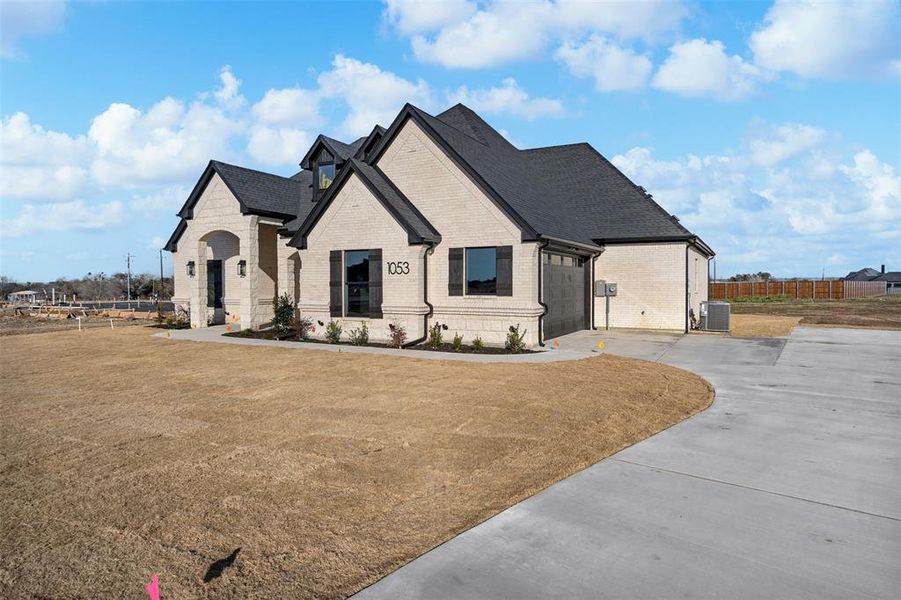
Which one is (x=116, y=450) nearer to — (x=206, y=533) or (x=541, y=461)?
(x=206, y=533)

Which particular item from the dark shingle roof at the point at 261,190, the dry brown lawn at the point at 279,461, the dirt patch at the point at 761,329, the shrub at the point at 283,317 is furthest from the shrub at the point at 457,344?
the dirt patch at the point at 761,329

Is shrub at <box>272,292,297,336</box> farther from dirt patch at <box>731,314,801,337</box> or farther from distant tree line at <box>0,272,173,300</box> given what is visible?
distant tree line at <box>0,272,173,300</box>

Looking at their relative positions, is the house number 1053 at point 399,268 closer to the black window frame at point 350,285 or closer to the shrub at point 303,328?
the black window frame at point 350,285

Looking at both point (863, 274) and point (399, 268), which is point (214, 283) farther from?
point (863, 274)

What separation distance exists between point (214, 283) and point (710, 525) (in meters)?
24.5

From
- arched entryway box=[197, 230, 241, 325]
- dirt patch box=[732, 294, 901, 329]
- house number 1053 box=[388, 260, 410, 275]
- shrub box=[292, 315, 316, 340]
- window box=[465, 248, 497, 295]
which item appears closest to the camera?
window box=[465, 248, 497, 295]

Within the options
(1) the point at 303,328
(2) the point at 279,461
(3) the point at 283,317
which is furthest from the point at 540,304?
(2) the point at 279,461

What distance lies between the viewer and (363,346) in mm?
17344

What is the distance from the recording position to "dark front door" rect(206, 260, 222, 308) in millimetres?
24703

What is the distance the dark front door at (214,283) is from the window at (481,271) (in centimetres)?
1364

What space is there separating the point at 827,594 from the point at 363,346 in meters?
14.8

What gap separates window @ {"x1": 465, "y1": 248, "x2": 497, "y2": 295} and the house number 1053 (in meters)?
1.96

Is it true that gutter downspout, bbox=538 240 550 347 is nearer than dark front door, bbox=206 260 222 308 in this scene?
Yes

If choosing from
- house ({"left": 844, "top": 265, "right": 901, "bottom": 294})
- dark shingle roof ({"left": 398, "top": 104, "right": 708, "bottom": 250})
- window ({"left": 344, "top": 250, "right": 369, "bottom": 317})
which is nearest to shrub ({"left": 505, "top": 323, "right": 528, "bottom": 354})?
dark shingle roof ({"left": 398, "top": 104, "right": 708, "bottom": 250})
